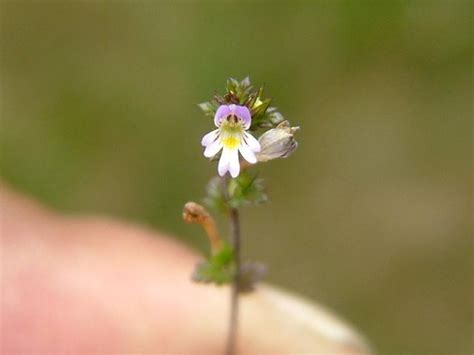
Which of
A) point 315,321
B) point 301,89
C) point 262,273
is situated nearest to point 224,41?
point 301,89

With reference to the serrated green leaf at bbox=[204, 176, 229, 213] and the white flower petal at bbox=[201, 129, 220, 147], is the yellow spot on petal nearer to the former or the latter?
the white flower petal at bbox=[201, 129, 220, 147]

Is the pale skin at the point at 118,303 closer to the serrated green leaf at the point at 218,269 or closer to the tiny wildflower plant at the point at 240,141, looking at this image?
the serrated green leaf at the point at 218,269

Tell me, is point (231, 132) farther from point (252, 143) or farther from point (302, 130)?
point (302, 130)

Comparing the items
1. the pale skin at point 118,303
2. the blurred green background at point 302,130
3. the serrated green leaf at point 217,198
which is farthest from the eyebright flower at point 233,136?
the blurred green background at point 302,130

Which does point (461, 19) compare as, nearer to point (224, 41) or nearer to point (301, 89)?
point (301, 89)

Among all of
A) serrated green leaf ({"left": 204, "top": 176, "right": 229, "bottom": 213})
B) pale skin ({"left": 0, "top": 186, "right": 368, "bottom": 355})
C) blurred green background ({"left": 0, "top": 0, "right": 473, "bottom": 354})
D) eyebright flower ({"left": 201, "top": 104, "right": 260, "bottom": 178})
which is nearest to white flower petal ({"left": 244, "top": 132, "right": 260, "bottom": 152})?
eyebright flower ({"left": 201, "top": 104, "right": 260, "bottom": 178})

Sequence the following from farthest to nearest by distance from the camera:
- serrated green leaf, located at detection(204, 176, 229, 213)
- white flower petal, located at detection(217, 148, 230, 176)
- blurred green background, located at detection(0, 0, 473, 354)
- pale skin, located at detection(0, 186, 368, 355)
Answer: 1. blurred green background, located at detection(0, 0, 473, 354)
2. pale skin, located at detection(0, 186, 368, 355)
3. serrated green leaf, located at detection(204, 176, 229, 213)
4. white flower petal, located at detection(217, 148, 230, 176)
